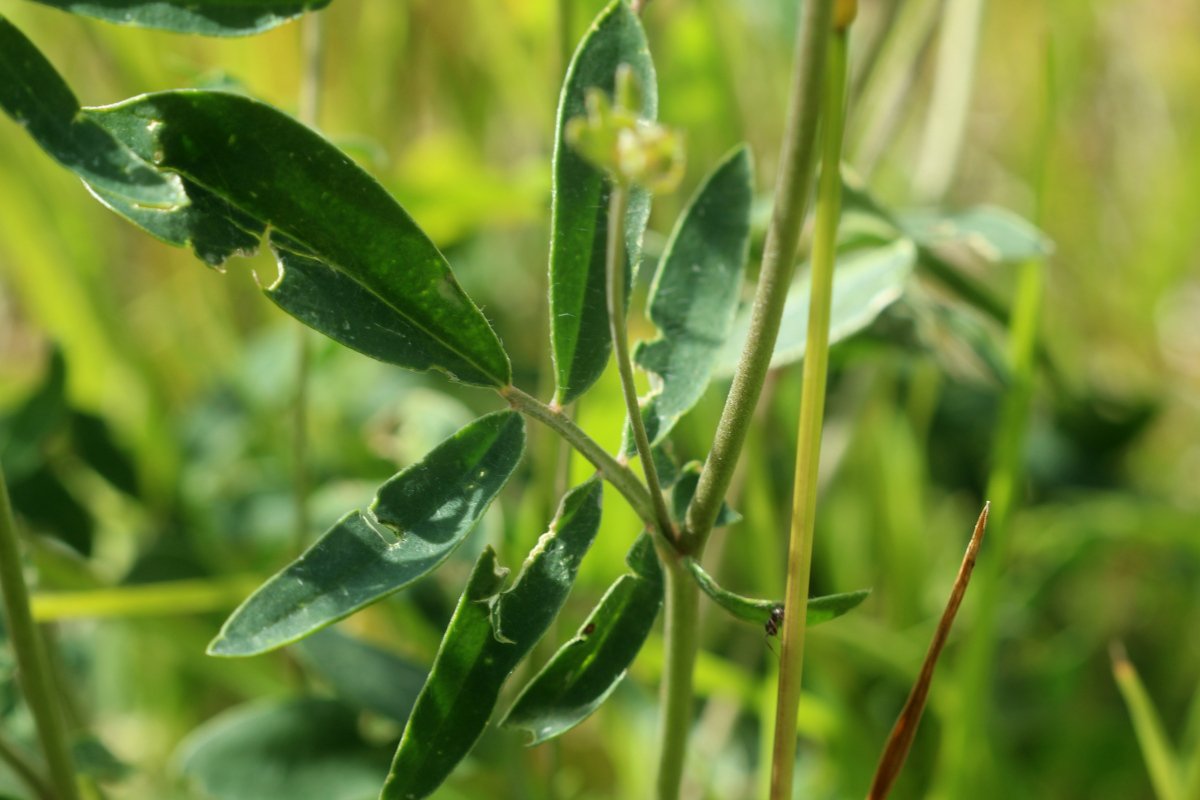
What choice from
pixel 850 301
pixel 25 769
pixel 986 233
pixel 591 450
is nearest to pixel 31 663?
pixel 25 769

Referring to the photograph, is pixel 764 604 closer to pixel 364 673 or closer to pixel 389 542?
pixel 389 542

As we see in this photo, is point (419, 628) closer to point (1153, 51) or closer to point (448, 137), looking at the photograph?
point (448, 137)

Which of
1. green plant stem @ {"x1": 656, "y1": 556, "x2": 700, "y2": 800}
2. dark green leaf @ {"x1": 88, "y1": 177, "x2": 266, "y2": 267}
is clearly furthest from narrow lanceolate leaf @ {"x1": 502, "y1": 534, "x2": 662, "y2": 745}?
dark green leaf @ {"x1": 88, "y1": 177, "x2": 266, "y2": 267}

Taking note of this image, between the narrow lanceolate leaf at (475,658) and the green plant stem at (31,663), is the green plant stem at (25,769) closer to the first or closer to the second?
the green plant stem at (31,663)

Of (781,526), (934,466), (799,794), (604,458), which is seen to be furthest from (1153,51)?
(604,458)

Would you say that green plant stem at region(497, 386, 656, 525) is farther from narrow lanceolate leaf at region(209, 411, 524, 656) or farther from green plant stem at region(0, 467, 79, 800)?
green plant stem at region(0, 467, 79, 800)

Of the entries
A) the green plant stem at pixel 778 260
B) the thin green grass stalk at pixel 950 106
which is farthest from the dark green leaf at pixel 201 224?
the thin green grass stalk at pixel 950 106
